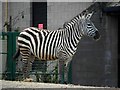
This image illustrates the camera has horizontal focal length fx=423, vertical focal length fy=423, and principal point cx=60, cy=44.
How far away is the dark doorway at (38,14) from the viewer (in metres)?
15.4

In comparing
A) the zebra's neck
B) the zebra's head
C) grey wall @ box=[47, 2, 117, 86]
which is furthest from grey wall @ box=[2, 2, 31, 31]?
the zebra's head

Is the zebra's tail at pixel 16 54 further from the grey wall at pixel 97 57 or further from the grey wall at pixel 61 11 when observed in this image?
the grey wall at pixel 61 11

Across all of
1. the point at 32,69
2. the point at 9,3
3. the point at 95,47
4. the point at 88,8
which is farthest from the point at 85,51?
the point at 9,3

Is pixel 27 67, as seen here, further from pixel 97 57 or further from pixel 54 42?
pixel 97 57

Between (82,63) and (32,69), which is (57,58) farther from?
(82,63)

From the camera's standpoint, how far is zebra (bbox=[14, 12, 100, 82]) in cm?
1149

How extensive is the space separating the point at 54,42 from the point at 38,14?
4.03 meters

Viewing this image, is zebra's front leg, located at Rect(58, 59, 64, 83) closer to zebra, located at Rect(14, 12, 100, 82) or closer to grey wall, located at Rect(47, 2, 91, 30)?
zebra, located at Rect(14, 12, 100, 82)

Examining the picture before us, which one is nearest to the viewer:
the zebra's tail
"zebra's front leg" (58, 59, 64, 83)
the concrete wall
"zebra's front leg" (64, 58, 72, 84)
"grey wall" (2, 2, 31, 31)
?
"zebra's front leg" (58, 59, 64, 83)

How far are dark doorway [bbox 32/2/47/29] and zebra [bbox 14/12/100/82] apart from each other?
3.50 meters

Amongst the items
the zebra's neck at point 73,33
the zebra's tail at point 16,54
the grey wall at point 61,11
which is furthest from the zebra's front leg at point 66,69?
the grey wall at point 61,11

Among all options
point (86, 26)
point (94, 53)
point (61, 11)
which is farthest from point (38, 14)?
point (86, 26)

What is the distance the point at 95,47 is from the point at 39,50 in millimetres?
3228

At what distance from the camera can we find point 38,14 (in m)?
15.5
